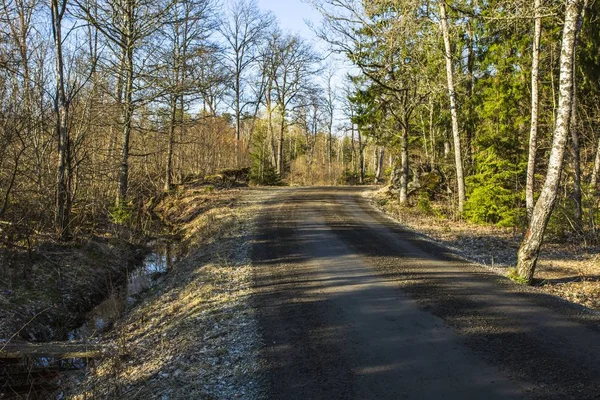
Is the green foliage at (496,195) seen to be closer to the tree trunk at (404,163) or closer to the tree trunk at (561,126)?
the tree trunk at (404,163)

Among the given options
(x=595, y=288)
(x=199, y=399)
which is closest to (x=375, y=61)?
(x=595, y=288)

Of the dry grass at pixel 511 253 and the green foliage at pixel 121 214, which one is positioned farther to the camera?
the green foliage at pixel 121 214

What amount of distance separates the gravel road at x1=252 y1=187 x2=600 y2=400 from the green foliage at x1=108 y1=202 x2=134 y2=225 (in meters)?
6.97

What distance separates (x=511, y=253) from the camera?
973cm

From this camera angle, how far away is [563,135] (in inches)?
268

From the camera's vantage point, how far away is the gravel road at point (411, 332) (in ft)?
13.4

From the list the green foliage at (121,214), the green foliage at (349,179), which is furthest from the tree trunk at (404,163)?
the green foliage at (349,179)

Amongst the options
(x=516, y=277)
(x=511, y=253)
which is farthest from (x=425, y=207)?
(x=516, y=277)

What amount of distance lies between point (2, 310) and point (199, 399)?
17.5 ft

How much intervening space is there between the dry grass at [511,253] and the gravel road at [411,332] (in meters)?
0.65

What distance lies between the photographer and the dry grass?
23.1 ft

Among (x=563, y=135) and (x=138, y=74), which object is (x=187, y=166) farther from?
(x=563, y=135)

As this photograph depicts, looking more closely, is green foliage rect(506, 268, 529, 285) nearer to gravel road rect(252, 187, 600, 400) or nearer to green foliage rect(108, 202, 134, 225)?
gravel road rect(252, 187, 600, 400)

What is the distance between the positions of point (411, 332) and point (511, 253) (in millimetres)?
5844
